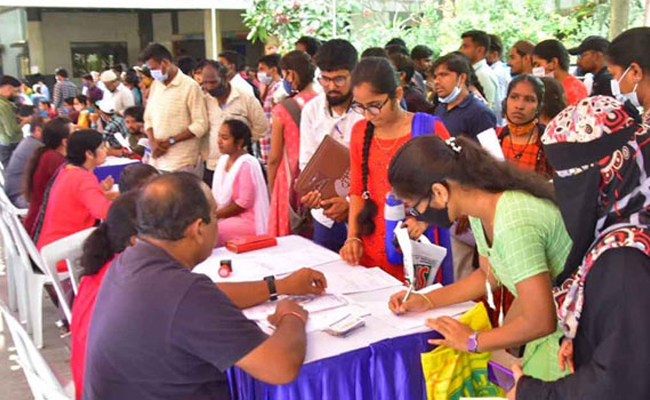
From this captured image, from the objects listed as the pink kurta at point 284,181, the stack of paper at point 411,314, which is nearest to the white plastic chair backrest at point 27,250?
the pink kurta at point 284,181

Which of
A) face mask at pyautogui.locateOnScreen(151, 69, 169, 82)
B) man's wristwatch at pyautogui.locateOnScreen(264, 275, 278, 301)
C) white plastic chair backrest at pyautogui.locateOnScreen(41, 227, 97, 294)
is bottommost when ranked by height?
white plastic chair backrest at pyautogui.locateOnScreen(41, 227, 97, 294)

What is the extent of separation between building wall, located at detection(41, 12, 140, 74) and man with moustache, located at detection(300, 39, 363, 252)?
1664cm

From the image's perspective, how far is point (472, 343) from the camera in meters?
1.65

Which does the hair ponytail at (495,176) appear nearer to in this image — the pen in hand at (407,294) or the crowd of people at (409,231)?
the crowd of people at (409,231)

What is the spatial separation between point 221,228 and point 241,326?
2.06 meters

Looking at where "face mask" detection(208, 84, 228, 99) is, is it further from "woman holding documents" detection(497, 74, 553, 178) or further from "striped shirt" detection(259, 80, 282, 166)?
"woman holding documents" detection(497, 74, 553, 178)

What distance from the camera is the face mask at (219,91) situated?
15.8 feet

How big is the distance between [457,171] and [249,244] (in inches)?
47.9

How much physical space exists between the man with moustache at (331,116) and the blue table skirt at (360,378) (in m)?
1.11

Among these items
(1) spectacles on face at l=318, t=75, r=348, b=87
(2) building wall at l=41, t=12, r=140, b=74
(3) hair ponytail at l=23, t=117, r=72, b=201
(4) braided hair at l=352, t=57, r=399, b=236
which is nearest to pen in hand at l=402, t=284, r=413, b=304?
(4) braided hair at l=352, t=57, r=399, b=236

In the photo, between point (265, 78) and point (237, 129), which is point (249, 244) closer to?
point (237, 129)

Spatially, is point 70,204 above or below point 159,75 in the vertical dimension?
below

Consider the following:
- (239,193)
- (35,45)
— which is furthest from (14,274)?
(35,45)

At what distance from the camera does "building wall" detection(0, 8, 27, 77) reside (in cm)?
1759
